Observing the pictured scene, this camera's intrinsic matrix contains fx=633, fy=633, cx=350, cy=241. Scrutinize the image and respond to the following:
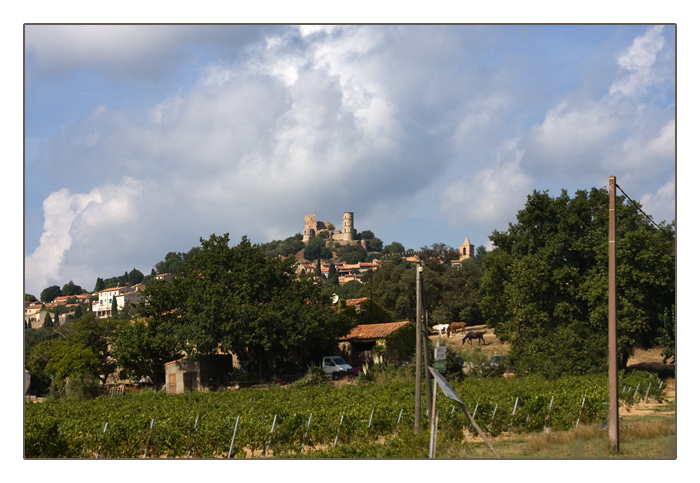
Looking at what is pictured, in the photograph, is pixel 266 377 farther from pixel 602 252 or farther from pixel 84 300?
pixel 84 300

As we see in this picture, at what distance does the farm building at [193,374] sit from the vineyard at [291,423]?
10535 mm

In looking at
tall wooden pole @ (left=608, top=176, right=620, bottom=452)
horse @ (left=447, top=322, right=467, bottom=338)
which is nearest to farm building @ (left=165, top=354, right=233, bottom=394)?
horse @ (left=447, top=322, right=467, bottom=338)

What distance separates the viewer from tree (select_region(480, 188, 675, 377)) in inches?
1154

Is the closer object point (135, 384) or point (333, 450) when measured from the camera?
point (333, 450)

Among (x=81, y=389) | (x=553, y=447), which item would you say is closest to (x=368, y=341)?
(x=81, y=389)

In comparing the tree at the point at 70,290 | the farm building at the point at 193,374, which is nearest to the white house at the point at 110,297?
the tree at the point at 70,290

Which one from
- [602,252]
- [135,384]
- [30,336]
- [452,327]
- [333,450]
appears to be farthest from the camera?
[30,336]

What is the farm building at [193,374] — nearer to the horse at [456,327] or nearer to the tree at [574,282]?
the tree at [574,282]

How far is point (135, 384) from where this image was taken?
38312mm

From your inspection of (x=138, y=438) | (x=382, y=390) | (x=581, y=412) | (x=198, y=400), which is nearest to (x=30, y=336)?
(x=198, y=400)

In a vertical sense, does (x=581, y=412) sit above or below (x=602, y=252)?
below

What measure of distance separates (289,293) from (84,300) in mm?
107576

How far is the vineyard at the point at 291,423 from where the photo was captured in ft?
53.1

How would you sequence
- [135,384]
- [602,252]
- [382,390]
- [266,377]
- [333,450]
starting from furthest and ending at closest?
[135,384] → [266,377] → [602,252] → [382,390] → [333,450]
